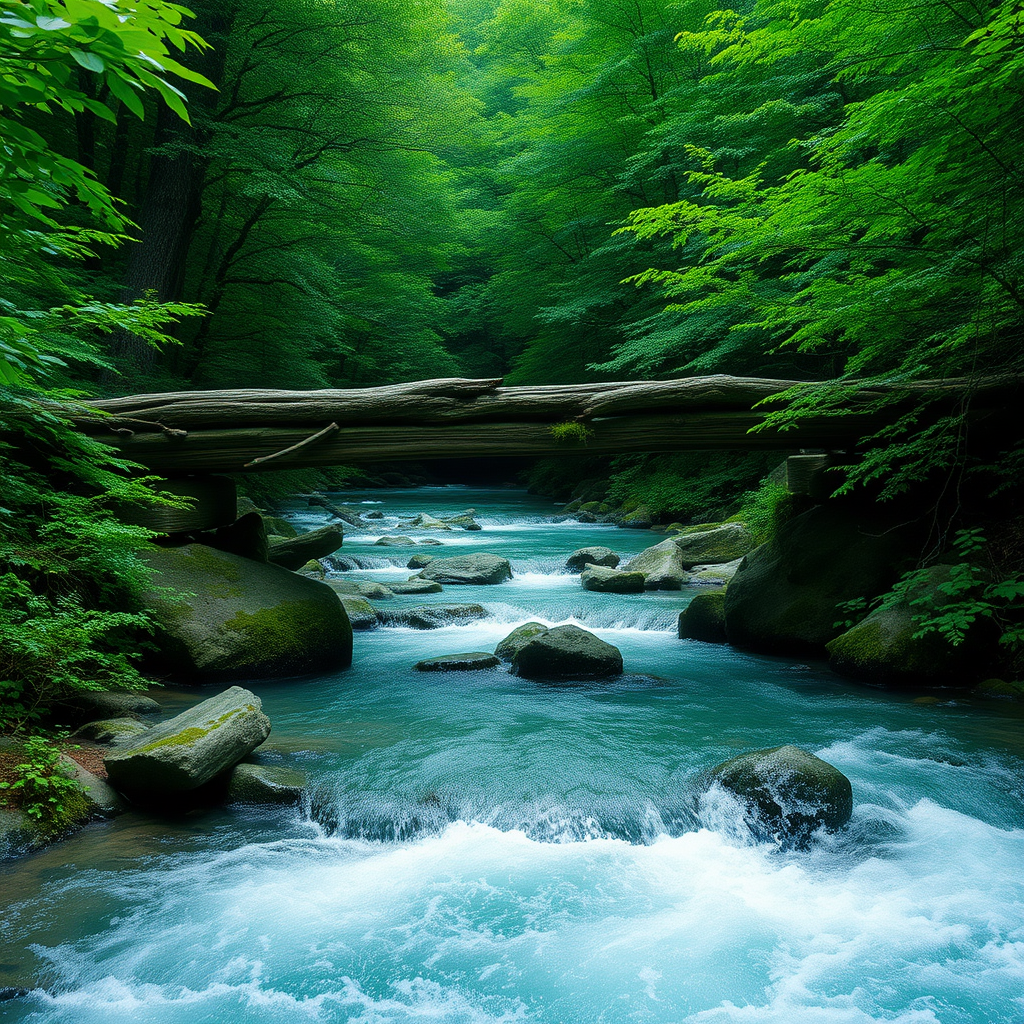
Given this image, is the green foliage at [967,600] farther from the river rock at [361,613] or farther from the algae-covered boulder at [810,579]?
the river rock at [361,613]

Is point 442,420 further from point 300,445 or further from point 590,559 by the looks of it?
point 590,559

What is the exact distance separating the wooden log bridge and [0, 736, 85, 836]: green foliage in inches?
116

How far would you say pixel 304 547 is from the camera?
29.9ft

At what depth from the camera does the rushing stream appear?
2.73 meters

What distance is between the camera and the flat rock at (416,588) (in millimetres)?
9827

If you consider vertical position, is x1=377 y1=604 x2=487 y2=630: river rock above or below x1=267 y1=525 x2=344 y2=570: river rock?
below

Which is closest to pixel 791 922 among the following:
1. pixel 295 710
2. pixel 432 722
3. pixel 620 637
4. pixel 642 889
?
pixel 642 889

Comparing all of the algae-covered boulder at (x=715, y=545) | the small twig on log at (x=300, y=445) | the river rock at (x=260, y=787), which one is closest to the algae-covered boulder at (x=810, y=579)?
the algae-covered boulder at (x=715, y=545)

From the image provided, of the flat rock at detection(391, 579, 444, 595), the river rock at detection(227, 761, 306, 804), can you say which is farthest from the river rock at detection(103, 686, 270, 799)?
the flat rock at detection(391, 579, 444, 595)

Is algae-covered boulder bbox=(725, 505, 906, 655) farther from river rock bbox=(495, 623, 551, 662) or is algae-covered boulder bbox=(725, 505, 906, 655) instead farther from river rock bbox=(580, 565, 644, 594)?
river rock bbox=(580, 565, 644, 594)

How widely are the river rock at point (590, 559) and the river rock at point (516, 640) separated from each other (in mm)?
4235

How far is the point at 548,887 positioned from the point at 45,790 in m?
2.57

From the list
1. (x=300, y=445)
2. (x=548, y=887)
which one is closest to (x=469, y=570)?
(x=300, y=445)

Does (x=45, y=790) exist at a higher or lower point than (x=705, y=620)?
higher
